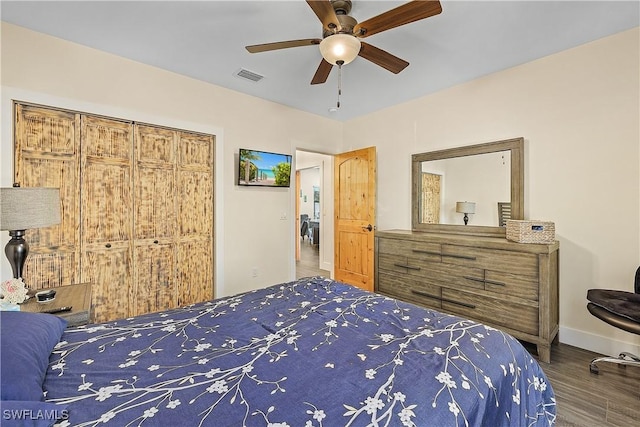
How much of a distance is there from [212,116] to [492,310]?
12.0 feet

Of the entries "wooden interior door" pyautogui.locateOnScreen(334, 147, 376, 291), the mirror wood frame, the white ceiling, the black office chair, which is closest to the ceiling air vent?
the white ceiling

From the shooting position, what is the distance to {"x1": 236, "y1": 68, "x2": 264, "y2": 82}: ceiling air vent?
3.09 metres

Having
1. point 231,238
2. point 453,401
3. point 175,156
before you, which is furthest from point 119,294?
point 453,401

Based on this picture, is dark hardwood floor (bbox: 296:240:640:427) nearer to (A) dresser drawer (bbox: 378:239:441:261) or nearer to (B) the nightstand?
(A) dresser drawer (bbox: 378:239:441:261)

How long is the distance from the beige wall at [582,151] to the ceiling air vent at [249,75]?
96.8 inches

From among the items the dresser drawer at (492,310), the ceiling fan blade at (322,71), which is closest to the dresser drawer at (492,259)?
the dresser drawer at (492,310)

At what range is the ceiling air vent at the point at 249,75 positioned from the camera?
122 inches

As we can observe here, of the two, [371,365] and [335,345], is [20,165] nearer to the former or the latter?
[335,345]

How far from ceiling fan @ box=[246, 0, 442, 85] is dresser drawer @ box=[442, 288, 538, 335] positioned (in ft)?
7.56

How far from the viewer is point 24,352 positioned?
0.95 meters

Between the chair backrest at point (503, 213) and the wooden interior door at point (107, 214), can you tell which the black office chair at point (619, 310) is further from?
the wooden interior door at point (107, 214)

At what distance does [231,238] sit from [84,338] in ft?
7.53

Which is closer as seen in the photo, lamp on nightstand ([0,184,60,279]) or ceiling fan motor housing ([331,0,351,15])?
lamp on nightstand ([0,184,60,279])

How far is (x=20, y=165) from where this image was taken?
2.32 meters
